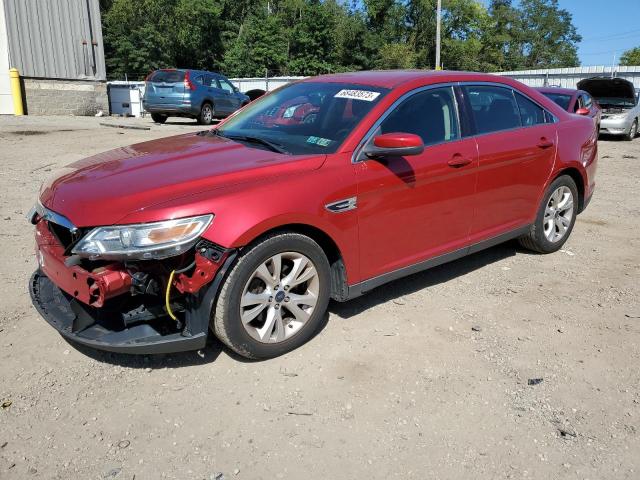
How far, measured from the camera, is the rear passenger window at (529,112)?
4898mm

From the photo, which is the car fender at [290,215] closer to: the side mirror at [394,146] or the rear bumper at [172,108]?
the side mirror at [394,146]

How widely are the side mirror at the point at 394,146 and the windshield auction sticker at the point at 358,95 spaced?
1.38 feet

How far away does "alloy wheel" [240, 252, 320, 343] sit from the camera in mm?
3248

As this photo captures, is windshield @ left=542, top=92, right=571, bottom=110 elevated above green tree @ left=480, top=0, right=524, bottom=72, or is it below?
below

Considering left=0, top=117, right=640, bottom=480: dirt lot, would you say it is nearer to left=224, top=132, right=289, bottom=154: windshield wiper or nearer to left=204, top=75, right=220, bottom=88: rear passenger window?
left=224, top=132, right=289, bottom=154: windshield wiper

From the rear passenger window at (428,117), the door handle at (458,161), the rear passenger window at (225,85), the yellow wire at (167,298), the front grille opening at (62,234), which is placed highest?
the rear passenger window at (225,85)

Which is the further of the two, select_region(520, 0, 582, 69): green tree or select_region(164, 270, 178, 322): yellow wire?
select_region(520, 0, 582, 69): green tree

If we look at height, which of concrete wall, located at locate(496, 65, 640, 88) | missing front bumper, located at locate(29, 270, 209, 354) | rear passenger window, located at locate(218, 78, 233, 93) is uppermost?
concrete wall, located at locate(496, 65, 640, 88)

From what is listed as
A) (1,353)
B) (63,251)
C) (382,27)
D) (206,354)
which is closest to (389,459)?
(206,354)

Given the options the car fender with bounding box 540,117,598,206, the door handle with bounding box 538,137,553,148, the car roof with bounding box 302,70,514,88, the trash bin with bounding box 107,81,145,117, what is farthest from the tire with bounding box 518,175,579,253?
the trash bin with bounding box 107,81,145,117

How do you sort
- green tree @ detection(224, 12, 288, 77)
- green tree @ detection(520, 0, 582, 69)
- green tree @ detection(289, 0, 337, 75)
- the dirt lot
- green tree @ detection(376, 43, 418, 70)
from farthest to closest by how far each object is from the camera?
green tree @ detection(520, 0, 582, 69)
green tree @ detection(376, 43, 418, 70)
green tree @ detection(289, 0, 337, 75)
green tree @ detection(224, 12, 288, 77)
the dirt lot

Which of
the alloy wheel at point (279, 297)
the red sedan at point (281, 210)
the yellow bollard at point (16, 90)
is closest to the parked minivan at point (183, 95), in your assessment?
the yellow bollard at point (16, 90)

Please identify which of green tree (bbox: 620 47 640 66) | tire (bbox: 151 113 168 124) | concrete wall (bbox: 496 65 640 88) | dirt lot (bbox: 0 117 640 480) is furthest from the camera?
green tree (bbox: 620 47 640 66)

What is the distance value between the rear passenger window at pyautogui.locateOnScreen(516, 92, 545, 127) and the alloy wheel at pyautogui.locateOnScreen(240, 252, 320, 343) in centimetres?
260
